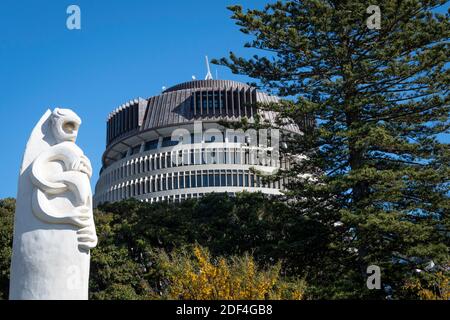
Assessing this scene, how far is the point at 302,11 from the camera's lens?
23.0m

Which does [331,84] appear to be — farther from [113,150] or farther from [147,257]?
[113,150]

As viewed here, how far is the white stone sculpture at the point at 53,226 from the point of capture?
989cm

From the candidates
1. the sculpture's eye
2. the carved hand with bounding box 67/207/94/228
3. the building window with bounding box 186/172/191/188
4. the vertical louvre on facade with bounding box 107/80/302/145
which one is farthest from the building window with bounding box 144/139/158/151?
the carved hand with bounding box 67/207/94/228

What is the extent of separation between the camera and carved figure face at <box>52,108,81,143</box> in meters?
10.5

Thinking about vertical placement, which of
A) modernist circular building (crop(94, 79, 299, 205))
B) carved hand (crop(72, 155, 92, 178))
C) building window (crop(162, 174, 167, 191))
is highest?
modernist circular building (crop(94, 79, 299, 205))

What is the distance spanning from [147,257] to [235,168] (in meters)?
36.7

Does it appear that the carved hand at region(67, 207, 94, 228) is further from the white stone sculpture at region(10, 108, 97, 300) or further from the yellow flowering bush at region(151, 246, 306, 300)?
the yellow flowering bush at region(151, 246, 306, 300)

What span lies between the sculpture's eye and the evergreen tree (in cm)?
1052

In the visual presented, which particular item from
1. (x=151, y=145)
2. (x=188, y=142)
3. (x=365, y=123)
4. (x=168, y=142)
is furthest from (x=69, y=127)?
(x=151, y=145)

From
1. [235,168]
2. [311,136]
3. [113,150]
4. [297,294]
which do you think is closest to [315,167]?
[311,136]

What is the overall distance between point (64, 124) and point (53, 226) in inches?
65.3

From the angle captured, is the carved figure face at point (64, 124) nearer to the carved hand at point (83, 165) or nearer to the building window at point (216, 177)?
the carved hand at point (83, 165)

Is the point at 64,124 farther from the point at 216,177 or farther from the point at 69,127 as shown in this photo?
the point at 216,177

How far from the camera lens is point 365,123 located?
21203 millimetres
